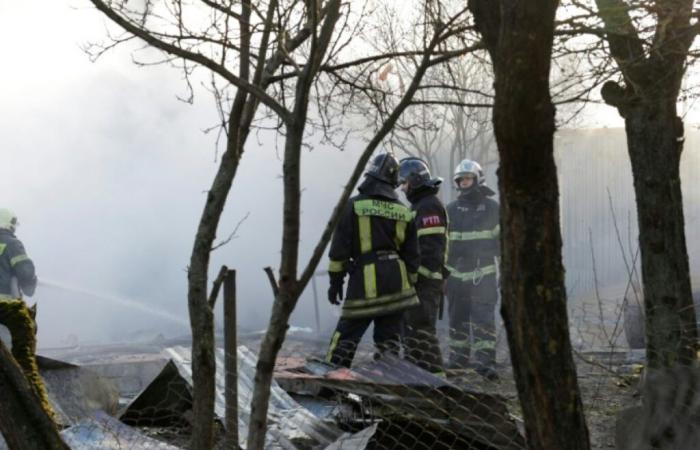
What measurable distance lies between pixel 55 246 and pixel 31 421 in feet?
68.9

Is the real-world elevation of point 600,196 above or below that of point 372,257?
above

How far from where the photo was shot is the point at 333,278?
705 cm

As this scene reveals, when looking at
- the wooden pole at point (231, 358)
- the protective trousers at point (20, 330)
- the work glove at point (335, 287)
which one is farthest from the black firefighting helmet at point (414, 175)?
the protective trousers at point (20, 330)

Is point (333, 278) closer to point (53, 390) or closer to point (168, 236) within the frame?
point (53, 390)

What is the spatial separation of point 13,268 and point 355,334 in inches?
142

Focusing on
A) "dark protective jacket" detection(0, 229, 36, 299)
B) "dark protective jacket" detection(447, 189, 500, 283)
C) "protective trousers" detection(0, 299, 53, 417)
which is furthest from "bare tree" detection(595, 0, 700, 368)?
"dark protective jacket" detection(0, 229, 36, 299)

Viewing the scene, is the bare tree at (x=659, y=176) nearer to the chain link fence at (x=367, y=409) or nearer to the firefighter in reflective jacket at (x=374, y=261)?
the chain link fence at (x=367, y=409)

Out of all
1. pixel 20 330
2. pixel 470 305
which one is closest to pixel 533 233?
pixel 20 330

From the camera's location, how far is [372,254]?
7059mm

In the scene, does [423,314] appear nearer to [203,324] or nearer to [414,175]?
[414,175]

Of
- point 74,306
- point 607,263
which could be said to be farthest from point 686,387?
point 607,263

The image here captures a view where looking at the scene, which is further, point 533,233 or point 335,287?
point 335,287

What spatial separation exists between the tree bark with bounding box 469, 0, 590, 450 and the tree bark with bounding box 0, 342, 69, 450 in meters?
1.41

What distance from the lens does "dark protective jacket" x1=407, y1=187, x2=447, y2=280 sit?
7.89 meters
